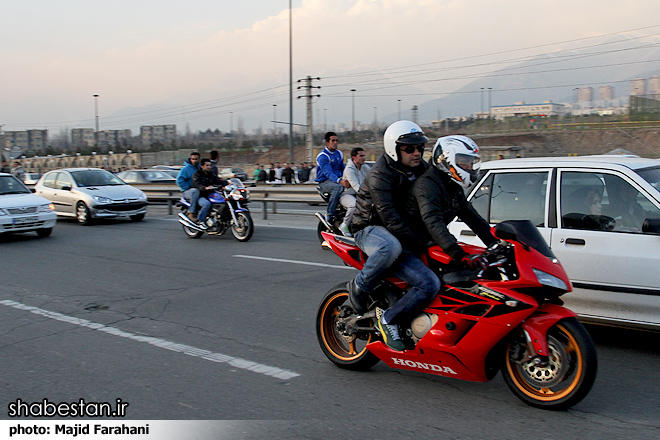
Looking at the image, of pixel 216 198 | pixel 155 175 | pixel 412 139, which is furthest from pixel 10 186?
pixel 155 175

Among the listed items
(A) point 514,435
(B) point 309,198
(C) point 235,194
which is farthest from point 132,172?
(A) point 514,435

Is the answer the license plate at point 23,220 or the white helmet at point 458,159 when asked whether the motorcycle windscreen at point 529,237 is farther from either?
the license plate at point 23,220

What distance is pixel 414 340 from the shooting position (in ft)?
14.3

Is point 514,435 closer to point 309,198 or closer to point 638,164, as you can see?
point 638,164

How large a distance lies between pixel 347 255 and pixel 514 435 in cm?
175

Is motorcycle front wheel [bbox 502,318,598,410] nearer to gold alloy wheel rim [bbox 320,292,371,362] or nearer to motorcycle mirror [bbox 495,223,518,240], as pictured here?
motorcycle mirror [bbox 495,223,518,240]

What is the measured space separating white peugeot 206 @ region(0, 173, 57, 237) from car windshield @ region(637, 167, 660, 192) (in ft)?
40.8

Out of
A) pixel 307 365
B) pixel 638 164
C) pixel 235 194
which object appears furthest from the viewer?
pixel 235 194

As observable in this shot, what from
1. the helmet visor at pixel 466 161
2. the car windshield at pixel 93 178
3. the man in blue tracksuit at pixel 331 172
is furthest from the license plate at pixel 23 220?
the helmet visor at pixel 466 161

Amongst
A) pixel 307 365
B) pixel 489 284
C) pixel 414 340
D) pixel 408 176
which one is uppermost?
pixel 408 176

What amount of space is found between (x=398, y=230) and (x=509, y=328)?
95cm

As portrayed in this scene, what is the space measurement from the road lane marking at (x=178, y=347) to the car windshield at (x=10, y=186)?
8.00 m

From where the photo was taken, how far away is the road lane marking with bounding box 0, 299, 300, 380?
16.1ft

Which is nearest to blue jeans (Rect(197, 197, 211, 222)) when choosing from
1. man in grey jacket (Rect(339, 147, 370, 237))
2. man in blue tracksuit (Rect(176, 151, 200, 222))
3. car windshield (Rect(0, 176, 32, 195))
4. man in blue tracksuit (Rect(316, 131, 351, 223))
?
man in blue tracksuit (Rect(176, 151, 200, 222))
